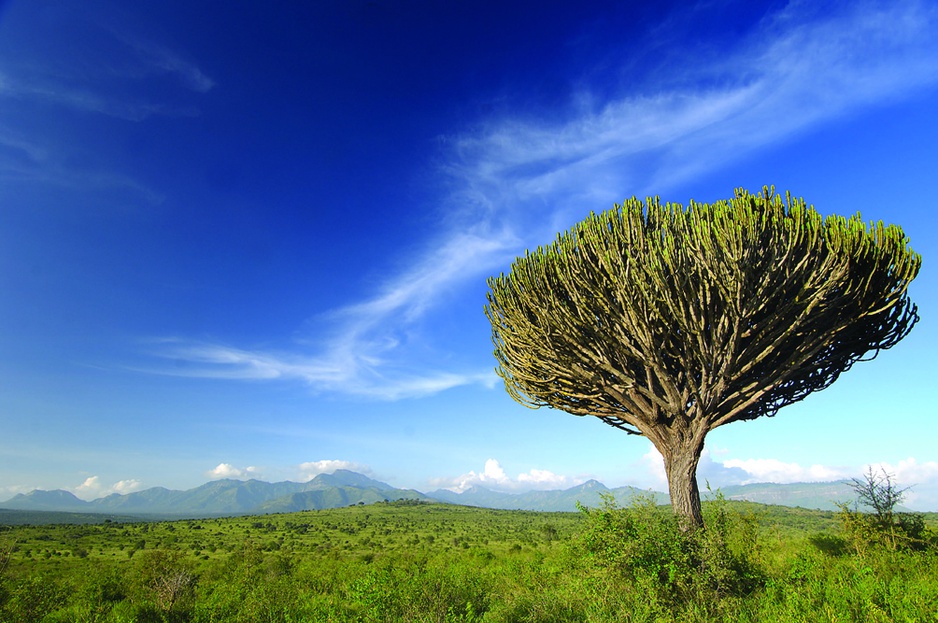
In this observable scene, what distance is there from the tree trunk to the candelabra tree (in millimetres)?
26

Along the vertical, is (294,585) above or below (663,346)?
below

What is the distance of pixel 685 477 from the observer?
9617 millimetres

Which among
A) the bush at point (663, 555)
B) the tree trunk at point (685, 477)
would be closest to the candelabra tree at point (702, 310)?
the tree trunk at point (685, 477)

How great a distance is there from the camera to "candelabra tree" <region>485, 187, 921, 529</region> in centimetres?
837

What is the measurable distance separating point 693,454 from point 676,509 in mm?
1207

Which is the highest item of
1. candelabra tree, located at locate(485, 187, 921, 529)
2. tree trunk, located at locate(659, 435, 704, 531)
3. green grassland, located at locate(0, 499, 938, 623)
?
candelabra tree, located at locate(485, 187, 921, 529)

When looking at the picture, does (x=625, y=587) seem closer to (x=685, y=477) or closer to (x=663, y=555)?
(x=663, y=555)

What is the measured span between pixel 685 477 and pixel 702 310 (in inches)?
145

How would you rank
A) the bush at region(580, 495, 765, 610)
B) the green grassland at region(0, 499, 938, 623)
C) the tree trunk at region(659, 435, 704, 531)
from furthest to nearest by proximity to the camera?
the tree trunk at region(659, 435, 704, 531) < the bush at region(580, 495, 765, 610) < the green grassland at region(0, 499, 938, 623)

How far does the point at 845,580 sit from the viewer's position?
7.79 meters

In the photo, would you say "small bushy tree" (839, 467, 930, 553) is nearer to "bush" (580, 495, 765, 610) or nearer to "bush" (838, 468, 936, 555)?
"bush" (838, 468, 936, 555)

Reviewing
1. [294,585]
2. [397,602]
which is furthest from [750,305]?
[294,585]

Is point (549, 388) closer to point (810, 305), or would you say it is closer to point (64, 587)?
point (810, 305)

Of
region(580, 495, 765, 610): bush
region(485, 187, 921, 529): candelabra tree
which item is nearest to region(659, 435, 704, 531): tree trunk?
region(485, 187, 921, 529): candelabra tree
